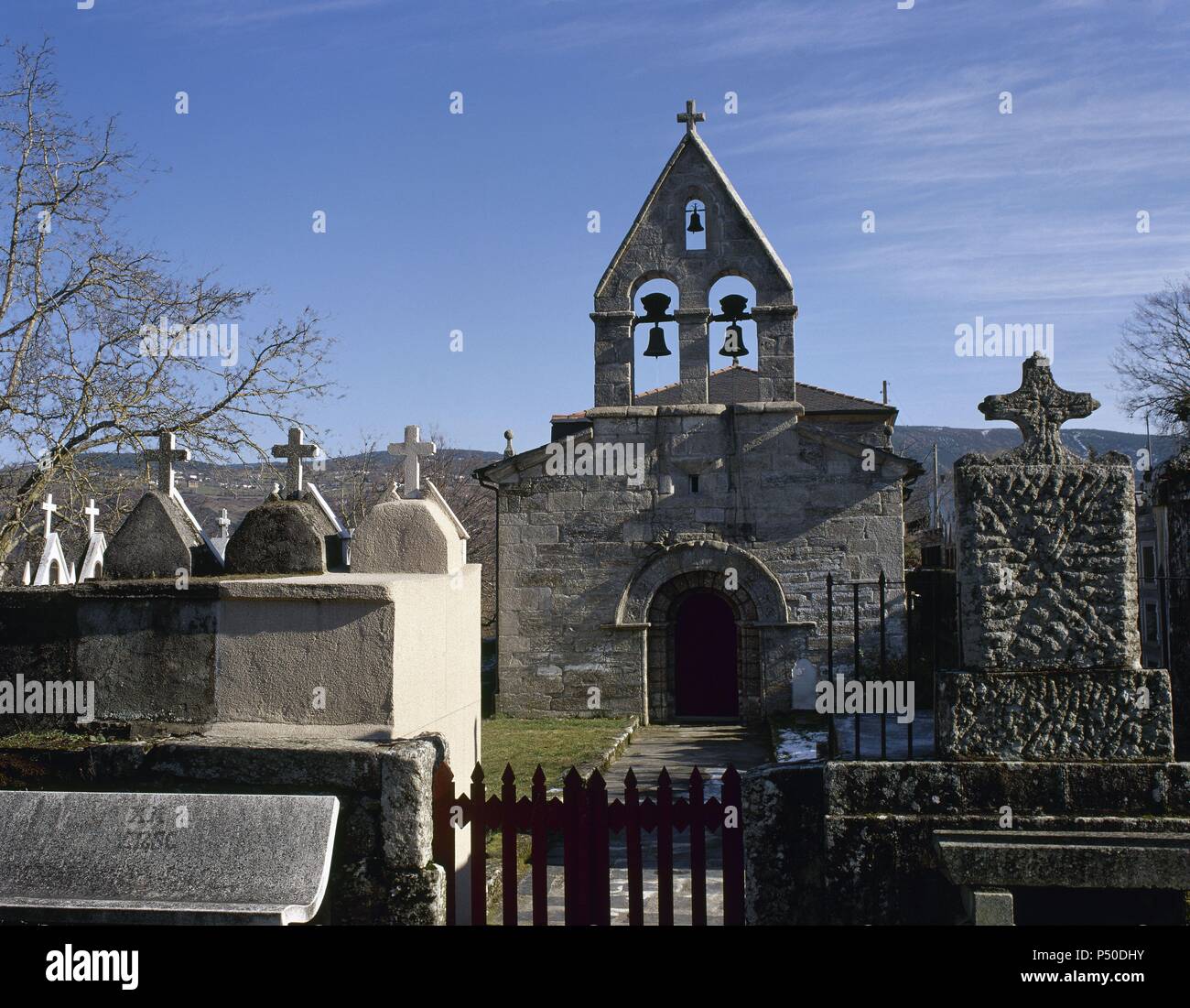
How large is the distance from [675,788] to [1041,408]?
6.75m

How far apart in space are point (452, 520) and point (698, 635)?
12589mm

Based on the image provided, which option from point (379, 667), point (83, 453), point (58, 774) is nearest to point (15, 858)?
point (58, 774)

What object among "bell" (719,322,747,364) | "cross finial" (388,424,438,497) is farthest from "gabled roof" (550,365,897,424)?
"cross finial" (388,424,438,497)

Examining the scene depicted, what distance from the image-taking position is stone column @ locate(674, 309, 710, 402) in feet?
53.3

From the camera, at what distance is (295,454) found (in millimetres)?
5824

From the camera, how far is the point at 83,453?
13.4m

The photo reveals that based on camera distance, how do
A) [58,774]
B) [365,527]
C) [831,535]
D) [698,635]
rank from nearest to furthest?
[58,774], [365,527], [831,535], [698,635]

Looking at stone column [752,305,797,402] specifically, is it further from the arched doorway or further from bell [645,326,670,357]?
the arched doorway

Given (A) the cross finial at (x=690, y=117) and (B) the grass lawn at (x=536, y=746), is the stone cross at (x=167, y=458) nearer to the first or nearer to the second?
(B) the grass lawn at (x=536, y=746)

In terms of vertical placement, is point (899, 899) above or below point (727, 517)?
below

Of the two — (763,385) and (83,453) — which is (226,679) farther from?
(763,385)

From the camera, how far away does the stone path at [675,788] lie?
20.8ft

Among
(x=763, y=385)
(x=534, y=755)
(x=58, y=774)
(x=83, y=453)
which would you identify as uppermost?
(x=763, y=385)

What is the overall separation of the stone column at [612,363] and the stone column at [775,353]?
2.10m
